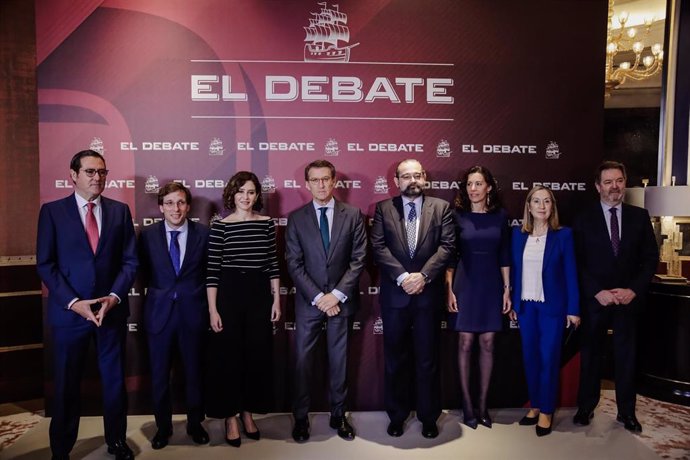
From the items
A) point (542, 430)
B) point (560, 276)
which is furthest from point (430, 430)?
point (560, 276)

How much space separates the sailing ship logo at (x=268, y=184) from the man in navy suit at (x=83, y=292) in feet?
3.93

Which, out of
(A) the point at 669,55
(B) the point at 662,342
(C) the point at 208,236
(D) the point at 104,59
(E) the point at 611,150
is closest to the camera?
(C) the point at 208,236

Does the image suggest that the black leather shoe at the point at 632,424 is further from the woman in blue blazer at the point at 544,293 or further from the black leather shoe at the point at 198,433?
the black leather shoe at the point at 198,433

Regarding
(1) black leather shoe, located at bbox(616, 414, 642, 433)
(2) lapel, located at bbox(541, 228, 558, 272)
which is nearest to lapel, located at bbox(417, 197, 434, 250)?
(2) lapel, located at bbox(541, 228, 558, 272)

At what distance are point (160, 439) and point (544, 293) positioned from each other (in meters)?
3.01

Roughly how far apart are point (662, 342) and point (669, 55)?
3163mm

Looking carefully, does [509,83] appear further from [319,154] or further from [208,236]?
[208,236]

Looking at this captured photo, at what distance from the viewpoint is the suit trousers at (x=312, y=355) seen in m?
3.51

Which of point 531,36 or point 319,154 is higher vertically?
point 531,36

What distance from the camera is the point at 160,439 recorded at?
339 cm

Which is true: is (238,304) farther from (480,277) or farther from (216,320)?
(480,277)

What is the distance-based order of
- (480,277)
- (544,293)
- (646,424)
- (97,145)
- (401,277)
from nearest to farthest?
1. (401,277)
2. (544,293)
3. (480,277)
4. (646,424)
5. (97,145)

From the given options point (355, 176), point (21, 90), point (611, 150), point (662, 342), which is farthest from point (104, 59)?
point (611, 150)

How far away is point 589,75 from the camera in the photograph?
4145 millimetres
